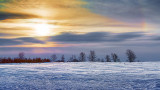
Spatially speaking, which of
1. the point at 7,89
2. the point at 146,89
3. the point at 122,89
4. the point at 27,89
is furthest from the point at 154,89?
the point at 7,89

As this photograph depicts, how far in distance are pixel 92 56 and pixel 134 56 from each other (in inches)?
1341

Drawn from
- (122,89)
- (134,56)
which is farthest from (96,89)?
(134,56)

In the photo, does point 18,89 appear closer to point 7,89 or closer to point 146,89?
point 7,89

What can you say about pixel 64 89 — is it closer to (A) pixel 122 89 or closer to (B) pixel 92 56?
(A) pixel 122 89

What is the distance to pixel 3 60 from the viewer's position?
60500 mm

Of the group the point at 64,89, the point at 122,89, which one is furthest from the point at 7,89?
the point at 122,89

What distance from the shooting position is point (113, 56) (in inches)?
4348

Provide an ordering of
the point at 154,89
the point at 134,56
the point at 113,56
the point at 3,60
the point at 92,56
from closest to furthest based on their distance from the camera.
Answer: the point at 154,89 → the point at 3,60 → the point at 134,56 → the point at 113,56 → the point at 92,56

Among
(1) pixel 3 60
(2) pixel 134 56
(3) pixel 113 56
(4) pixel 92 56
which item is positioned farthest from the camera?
(4) pixel 92 56

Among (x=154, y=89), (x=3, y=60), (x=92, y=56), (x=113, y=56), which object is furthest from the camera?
(x=92, y=56)

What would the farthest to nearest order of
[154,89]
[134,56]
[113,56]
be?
[113,56], [134,56], [154,89]

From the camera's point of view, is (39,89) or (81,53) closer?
(39,89)

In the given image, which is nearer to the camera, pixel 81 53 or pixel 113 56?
pixel 113 56

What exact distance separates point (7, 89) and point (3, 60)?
6015 cm
